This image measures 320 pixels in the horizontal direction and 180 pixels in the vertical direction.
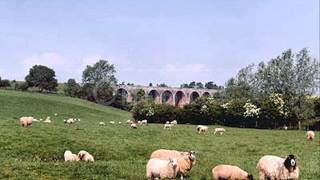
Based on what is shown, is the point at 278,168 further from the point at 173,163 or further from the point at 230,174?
the point at 173,163

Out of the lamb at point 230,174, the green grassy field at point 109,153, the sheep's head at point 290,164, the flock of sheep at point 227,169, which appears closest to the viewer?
the sheep's head at point 290,164

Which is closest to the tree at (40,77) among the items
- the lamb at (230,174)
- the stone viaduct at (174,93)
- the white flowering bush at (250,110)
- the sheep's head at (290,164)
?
the stone viaduct at (174,93)

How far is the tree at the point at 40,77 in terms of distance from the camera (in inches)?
6407

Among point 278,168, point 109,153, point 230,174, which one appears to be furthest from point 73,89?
point 278,168

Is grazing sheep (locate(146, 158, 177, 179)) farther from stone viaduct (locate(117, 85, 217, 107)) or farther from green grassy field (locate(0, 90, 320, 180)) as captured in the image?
stone viaduct (locate(117, 85, 217, 107))

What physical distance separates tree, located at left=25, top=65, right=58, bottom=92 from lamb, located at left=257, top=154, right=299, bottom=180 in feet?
486

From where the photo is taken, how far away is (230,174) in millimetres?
20156

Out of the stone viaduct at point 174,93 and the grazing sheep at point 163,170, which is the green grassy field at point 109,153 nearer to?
the grazing sheep at point 163,170

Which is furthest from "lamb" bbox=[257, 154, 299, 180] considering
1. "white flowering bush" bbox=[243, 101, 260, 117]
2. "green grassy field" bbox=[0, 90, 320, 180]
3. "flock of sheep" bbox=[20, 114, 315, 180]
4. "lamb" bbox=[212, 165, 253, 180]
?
"white flowering bush" bbox=[243, 101, 260, 117]

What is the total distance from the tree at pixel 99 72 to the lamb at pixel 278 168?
140 meters

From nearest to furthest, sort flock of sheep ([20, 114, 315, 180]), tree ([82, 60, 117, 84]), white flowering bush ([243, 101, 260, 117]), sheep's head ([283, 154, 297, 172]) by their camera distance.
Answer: sheep's head ([283, 154, 297, 172]) → flock of sheep ([20, 114, 315, 180]) → white flowering bush ([243, 101, 260, 117]) → tree ([82, 60, 117, 84])

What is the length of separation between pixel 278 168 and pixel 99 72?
142321mm

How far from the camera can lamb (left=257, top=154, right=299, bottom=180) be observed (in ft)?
64.0

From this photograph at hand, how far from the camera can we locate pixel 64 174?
62.3 feet
